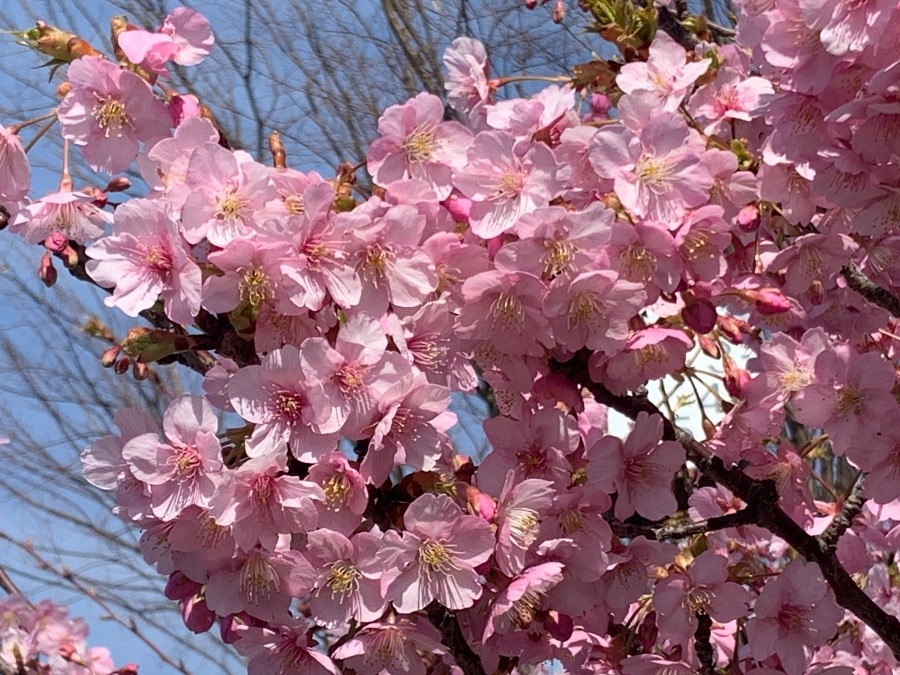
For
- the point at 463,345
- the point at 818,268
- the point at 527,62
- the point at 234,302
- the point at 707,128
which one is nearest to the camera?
the point at 234,302

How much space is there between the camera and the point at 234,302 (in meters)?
1.02

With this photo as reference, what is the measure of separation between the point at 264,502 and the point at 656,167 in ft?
1.94

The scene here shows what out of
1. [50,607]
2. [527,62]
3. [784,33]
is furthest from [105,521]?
[784,33]

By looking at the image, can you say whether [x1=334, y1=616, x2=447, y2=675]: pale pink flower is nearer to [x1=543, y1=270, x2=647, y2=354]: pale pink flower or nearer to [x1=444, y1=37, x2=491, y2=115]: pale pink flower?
[x1=543, y1=270, x2=647, y2=354]: pale pink flower

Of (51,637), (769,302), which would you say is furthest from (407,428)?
(51,637)

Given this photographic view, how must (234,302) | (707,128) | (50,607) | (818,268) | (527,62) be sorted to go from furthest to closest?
(527,62)
(50,607)
(818,268)
(707,128)
(234,302)

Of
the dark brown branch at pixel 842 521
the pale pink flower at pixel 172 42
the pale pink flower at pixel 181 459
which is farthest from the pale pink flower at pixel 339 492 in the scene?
the dark brown branch at pixel 842 521

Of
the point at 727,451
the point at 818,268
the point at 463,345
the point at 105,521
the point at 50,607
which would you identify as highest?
the point at 463,345

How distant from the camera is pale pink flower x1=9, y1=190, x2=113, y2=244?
121 centimetres

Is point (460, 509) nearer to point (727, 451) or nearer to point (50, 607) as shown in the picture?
point (727, 451)

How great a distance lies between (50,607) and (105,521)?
6.78ft

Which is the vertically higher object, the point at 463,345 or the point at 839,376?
the point at 463,345

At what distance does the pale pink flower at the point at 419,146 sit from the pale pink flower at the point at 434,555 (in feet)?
1.38

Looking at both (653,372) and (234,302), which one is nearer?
(234,302)
